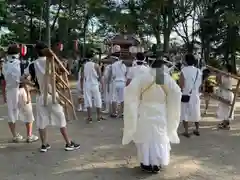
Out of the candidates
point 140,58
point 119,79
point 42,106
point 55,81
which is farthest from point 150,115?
point 119,79

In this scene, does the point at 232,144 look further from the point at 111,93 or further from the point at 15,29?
the point at 15,29

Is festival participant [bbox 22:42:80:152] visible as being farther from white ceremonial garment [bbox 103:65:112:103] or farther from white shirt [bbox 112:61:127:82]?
white ceremonial garment [bbox 103:65:112:103]

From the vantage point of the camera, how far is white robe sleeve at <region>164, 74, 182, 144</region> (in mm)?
5504

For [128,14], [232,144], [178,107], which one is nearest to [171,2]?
[128,14]

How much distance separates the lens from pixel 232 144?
24.7ft

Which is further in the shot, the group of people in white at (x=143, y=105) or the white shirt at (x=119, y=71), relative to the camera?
the white shirt at (x=119, y=71)

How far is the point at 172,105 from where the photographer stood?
557 centimetres

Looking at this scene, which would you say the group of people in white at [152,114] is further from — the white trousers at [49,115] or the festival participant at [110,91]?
the festival participant at [110,91]

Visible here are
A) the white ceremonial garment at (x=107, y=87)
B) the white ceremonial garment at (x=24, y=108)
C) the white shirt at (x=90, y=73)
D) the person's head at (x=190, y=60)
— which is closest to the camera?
the white ceremonial garment at (x=24, y=108)

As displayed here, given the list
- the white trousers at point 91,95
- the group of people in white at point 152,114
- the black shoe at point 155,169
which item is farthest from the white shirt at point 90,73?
the black shoe at point 155,169

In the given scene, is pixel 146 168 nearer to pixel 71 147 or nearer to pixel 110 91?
pixel 71 147

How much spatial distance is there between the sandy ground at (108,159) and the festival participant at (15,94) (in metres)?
0.48

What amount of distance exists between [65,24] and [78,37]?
4.01m

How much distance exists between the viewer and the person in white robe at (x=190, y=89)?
7.91 m
